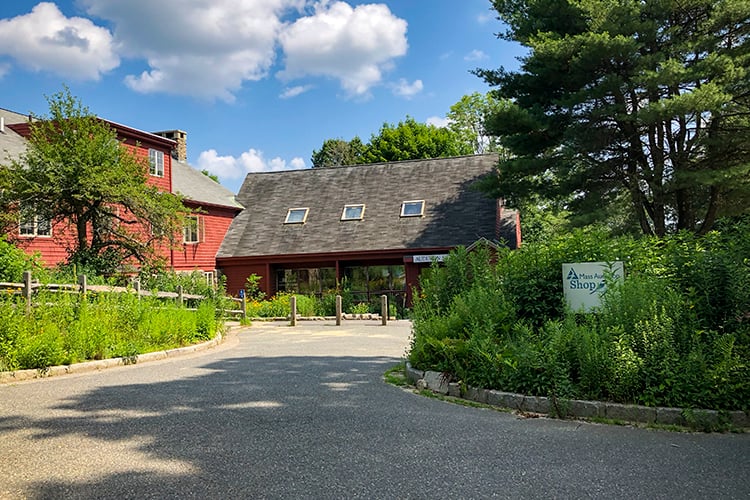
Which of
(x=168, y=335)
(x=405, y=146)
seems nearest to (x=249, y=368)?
(x=168, y=335)

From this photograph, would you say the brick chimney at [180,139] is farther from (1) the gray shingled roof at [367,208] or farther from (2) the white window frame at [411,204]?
(2) the white window frame at [411,204]

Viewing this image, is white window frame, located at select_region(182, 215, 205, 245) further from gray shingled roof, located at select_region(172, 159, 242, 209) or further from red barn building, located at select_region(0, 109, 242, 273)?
gray shingled roof, located at select_region(172, 159, 242, 209)

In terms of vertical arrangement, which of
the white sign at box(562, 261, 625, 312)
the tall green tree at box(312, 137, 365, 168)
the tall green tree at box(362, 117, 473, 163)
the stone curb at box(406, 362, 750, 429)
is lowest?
the stone curb at box(406, 362, 750, 429)

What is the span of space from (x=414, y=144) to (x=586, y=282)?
39702 millimetres

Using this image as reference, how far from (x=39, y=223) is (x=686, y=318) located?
19964 mm

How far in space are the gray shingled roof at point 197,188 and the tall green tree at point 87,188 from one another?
22.1 feet

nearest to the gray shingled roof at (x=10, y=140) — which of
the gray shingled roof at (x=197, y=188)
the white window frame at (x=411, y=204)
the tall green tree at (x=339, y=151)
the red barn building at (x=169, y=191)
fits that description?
the red barn building at (x=169, y=191)

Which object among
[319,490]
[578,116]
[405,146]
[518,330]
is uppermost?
[405,146]

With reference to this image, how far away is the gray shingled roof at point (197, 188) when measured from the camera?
1051 inches

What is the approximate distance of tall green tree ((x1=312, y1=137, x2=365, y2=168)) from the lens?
61263 mm

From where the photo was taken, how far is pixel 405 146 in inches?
1825

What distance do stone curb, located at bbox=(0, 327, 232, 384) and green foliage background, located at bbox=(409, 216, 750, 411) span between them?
5.24 metres

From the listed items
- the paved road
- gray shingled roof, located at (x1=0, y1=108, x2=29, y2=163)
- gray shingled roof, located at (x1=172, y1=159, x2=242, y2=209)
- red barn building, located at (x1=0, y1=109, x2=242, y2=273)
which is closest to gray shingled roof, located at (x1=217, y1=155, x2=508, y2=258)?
red barn building, located at (x1=0, y1=109, x2=242, y2=273)

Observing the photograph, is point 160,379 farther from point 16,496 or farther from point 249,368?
point 16,496
